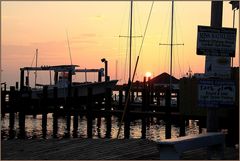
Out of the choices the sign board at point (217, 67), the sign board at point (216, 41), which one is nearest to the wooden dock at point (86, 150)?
the sign board at point (217, 67)

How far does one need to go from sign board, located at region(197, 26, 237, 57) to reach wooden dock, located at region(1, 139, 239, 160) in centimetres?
234

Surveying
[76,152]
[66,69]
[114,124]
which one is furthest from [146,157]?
[66,69]

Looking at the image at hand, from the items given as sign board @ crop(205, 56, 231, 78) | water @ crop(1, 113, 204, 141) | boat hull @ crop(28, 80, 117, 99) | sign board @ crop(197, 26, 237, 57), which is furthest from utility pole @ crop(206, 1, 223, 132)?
boat hull @ crop(28, 80, 117, 99)

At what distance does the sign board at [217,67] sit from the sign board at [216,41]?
0.09 m

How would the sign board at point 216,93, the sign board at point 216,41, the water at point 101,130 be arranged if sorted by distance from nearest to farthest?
the sign board at point 216,41 → the sign board at point 216,93 → the water at point 101,130

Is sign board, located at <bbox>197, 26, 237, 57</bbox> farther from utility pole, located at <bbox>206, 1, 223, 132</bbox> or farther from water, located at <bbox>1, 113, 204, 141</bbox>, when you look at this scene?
water, located at <bbox>1, 113, 204, 141</bbox>

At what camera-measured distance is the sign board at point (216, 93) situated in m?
8.89

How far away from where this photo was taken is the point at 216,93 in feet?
29.3

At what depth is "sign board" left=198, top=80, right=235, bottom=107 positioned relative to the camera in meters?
8.89

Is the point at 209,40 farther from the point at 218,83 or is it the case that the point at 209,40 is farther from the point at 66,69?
the point at 66,69

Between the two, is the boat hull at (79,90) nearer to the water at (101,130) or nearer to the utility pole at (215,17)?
→ the water at (101,130)

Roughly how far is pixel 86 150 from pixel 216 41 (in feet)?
13.7

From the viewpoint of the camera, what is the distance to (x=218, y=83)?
8883mm

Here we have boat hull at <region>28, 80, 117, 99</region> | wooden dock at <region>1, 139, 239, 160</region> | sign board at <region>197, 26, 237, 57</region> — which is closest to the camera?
sign board at <region>197, 26, 237, 57</region>
